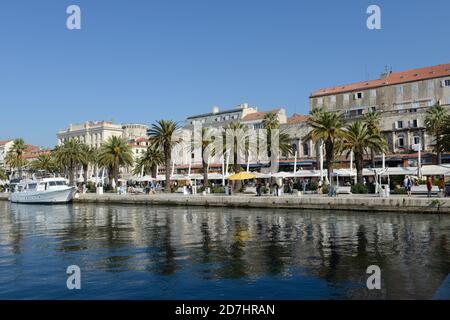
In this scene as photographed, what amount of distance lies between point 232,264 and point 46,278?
621 centimetres

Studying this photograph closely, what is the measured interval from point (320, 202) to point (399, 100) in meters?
52.3

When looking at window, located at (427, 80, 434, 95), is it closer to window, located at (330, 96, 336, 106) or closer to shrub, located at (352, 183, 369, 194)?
window, located at (330, 96, 336, 106)

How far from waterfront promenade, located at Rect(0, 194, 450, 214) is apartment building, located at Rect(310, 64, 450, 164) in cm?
3026

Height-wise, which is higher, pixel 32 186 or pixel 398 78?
pixel 398 78

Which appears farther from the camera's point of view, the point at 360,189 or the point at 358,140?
the point at 358,140

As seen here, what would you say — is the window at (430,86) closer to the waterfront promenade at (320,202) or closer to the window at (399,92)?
the window at (399,92)

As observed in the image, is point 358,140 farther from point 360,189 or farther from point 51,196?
point 51,196

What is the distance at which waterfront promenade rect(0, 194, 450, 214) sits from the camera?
3422 cm

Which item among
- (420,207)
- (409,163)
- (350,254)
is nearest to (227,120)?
(409,163)

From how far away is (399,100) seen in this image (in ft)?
278

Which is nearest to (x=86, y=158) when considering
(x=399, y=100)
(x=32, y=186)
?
(x=32, y=186)

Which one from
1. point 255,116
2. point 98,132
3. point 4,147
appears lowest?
point 4,147

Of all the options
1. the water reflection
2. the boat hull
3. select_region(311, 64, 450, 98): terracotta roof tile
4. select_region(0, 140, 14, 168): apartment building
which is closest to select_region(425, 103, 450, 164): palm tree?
select_region(311, 64, 450, 98): terracotta roof tile

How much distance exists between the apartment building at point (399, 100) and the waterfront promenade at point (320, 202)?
30262mm
